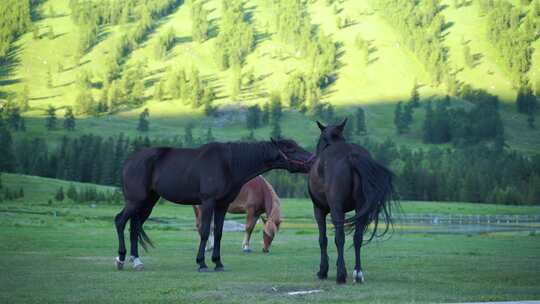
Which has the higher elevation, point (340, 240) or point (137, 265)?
point (340, 240)

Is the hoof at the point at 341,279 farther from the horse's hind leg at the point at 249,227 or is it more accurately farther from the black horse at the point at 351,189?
the horse's hind leg at the point at 249,227

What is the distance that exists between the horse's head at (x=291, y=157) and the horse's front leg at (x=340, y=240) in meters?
3.43

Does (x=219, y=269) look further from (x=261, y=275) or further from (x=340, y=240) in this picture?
(x=340, y=240)

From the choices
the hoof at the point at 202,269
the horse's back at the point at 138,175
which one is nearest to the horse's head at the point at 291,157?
the horse's back at the point at 138,175

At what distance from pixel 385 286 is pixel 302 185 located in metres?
118

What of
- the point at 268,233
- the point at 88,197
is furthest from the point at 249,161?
the point at 88,197

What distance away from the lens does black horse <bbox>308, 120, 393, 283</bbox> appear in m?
17.2

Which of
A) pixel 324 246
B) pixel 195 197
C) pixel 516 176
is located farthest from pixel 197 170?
pixel 516 176

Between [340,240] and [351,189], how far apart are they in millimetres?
1280

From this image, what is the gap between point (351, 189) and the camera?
17859 mm

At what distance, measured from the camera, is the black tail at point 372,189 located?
17.2 metres

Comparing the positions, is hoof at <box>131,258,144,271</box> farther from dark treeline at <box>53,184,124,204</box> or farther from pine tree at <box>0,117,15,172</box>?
pine tree at <box>0,117,15,172</box>

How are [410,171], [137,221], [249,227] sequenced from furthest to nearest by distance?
[410,171] < [249,227] < [137,221]

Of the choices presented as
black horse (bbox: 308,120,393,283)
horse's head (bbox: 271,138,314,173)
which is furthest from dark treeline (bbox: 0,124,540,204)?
black horse (bbox: 308,120,393,283)
